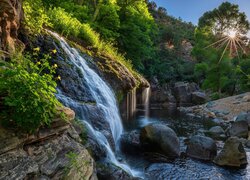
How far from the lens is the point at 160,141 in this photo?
9930mm

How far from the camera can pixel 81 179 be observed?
14.1 ft

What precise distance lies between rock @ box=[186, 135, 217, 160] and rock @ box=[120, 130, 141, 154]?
208 cm

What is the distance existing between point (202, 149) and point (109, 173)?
494cm

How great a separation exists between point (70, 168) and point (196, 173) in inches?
212

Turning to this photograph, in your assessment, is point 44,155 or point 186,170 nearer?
point 44,155

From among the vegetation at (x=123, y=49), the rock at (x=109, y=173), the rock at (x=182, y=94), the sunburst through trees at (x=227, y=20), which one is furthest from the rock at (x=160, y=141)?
the sunburst through trees at (x=227, y=20)

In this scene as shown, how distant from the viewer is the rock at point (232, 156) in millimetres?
8867

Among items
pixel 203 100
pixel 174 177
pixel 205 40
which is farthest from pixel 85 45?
pixel 205 40

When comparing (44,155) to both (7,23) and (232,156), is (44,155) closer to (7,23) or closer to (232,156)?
(7,23)

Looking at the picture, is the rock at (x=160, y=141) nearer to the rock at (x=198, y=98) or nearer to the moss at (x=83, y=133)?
the moss at (x=83, y=133)

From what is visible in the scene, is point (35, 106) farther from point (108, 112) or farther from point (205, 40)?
point (205, 40)

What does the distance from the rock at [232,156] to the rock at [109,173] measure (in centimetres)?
422

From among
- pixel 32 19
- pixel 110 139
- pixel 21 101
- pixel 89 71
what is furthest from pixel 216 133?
pixel 21 101

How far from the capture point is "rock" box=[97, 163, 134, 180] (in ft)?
19.8
